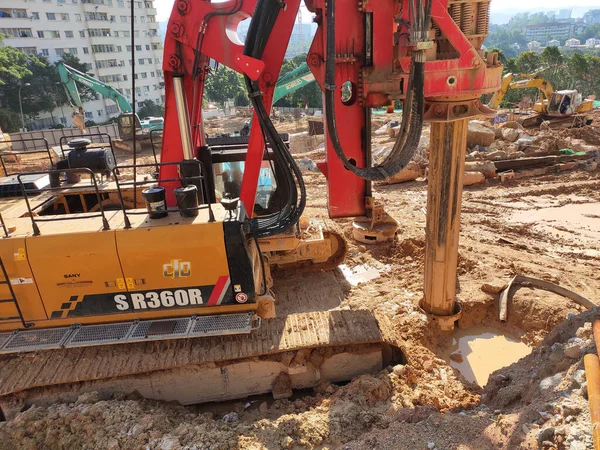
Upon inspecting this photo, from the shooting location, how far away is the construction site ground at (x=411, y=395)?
3.30m

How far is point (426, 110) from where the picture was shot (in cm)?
430

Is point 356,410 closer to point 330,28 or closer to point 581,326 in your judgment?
point 581,326

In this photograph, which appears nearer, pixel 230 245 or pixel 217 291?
pixel 230 245

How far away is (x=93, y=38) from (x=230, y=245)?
48.0m

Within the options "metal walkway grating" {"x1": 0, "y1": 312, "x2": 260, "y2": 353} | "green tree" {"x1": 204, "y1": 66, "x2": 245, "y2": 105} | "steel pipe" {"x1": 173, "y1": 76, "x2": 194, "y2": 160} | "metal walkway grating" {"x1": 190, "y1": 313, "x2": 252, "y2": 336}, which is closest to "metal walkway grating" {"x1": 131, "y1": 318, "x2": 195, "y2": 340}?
"metal walkway grating" {"x1": 0, "y1": 312, "x2": 260, "y2": 353}

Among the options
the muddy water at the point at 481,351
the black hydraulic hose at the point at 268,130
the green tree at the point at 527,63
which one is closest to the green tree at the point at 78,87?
the black hydraulic hose at the point at 268,130

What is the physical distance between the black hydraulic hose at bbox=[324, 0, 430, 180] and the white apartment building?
41.5 meters

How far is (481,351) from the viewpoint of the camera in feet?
18.3

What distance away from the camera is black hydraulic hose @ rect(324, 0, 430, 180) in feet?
12.0

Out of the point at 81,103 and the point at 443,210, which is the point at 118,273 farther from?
the point at 81,103

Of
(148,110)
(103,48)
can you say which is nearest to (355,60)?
(148,110)

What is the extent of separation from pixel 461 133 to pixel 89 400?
4.67 metres

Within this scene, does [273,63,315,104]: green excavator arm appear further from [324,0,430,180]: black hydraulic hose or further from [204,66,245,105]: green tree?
[204,66,245,105]: green tree

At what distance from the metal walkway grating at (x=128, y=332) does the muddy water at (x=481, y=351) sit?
272cm
